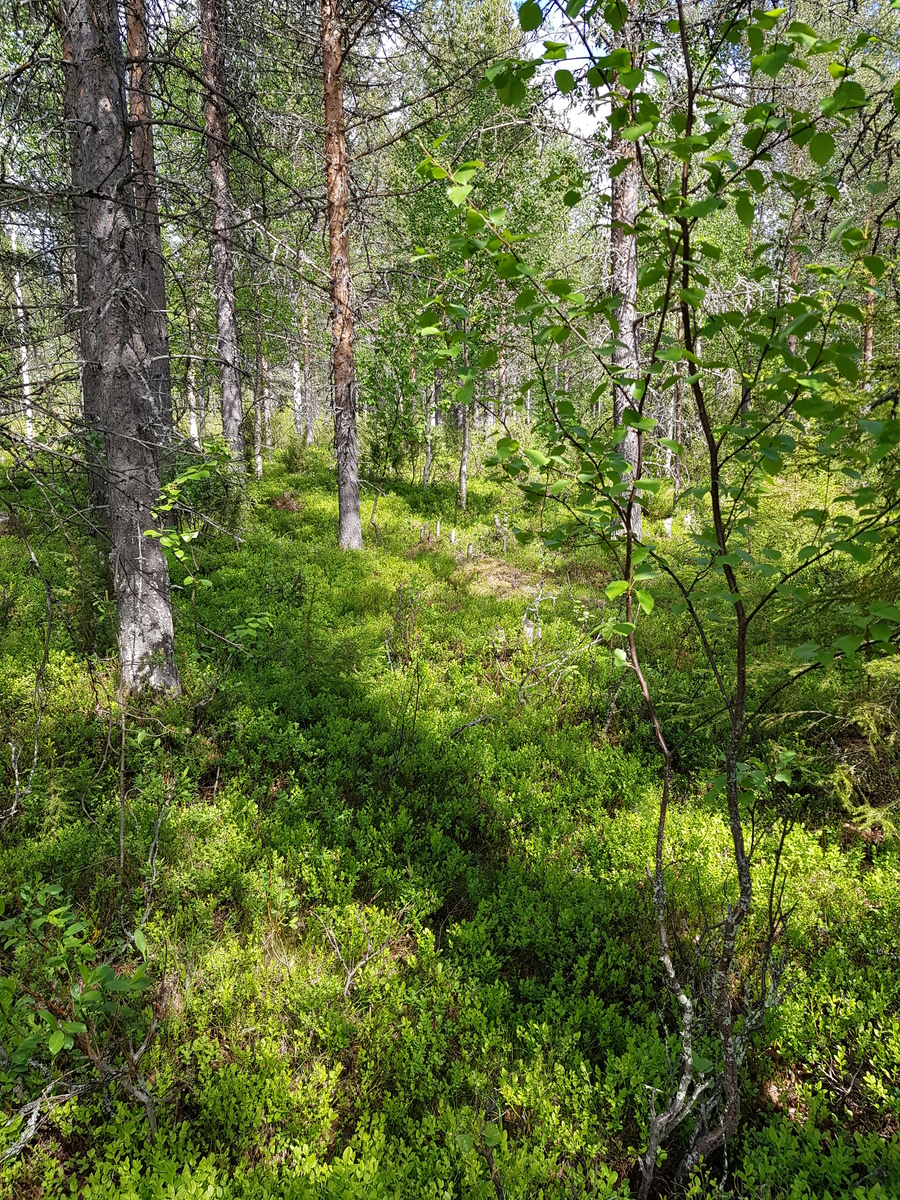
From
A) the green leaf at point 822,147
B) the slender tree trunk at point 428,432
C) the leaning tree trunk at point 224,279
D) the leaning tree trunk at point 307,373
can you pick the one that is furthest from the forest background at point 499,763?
the leaning tree trunk at point 307,373

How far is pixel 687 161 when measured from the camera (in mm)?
1692

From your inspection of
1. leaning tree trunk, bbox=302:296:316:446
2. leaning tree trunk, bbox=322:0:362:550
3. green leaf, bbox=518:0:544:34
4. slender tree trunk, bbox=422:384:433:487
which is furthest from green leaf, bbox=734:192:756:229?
leaning tree trunk, bbox=302:296:316:446

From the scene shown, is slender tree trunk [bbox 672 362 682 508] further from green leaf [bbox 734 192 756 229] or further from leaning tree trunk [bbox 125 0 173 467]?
leaning tree trunk [bbox 125 0 173 467]

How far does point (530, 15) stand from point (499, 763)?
14.8 feet

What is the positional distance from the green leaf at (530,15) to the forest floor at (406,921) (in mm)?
3162

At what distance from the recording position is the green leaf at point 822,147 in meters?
1.44

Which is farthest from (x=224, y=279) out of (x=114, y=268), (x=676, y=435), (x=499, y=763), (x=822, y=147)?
(x=822, y=147)

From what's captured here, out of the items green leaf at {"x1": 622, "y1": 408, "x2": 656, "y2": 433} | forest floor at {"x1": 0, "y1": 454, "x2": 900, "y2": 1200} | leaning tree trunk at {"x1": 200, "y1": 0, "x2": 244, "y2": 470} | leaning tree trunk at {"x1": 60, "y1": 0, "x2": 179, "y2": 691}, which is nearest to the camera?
green leaf at {"x1": 622, "y1": 408, "x2": 656, "y2": 433}

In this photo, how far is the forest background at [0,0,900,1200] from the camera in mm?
2000

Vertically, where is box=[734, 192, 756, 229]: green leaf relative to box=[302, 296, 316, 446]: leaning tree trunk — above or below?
below

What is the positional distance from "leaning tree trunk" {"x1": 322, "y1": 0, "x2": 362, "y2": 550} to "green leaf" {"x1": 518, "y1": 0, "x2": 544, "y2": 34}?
7.81 meters

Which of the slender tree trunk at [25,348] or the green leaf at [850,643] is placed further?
the slender tree trunk at [25,348]

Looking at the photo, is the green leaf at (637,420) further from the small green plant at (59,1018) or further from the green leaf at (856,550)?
the small green plant at (59,1018)

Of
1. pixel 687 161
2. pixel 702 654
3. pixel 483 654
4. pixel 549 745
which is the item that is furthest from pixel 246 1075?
pixel 702 654
